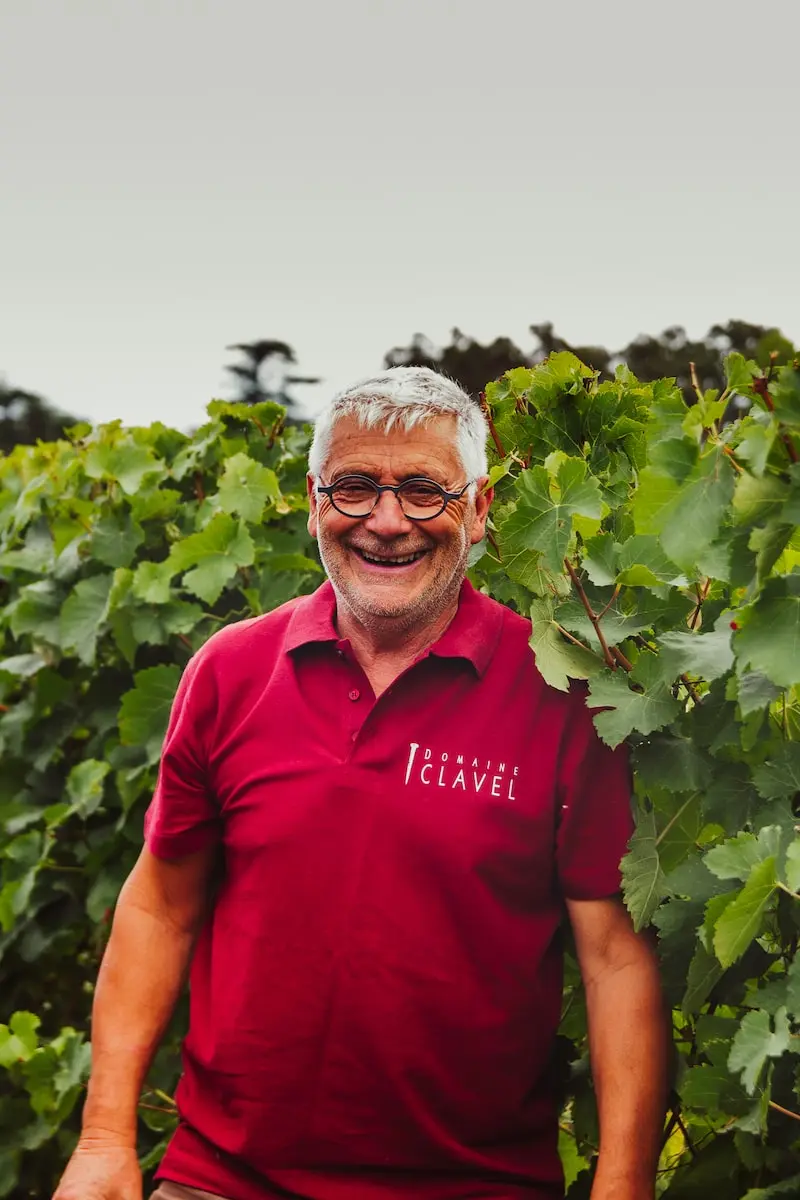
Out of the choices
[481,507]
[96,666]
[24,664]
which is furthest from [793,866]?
[24,664]

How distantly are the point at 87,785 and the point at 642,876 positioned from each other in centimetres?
245

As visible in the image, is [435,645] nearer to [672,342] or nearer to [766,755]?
[766,755]

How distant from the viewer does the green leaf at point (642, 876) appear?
2.07 m

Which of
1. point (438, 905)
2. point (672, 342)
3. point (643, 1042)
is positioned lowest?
point (643, 1042)

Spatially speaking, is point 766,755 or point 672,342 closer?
point 766,755

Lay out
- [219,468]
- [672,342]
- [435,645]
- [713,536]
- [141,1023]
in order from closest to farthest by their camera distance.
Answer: [713,536] < [435,645] < [141,1023] < [219,468] < [672,342]

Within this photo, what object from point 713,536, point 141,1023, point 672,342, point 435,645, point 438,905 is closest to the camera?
point 713,536

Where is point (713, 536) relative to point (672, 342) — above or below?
below

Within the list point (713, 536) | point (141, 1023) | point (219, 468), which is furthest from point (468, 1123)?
point (219, 468)

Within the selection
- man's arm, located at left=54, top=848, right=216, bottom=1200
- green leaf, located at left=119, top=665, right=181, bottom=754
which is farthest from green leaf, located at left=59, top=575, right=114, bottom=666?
man's arm, located at left=54, top=848, right=216, bottom=1200

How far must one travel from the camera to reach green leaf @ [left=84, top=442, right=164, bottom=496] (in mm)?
4266

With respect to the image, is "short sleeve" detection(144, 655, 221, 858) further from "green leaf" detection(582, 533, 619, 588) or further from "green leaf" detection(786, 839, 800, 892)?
"green leaf" detection(786, 839, 800, 892)

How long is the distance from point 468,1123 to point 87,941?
275 cm

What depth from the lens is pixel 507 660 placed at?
7.61 feet
